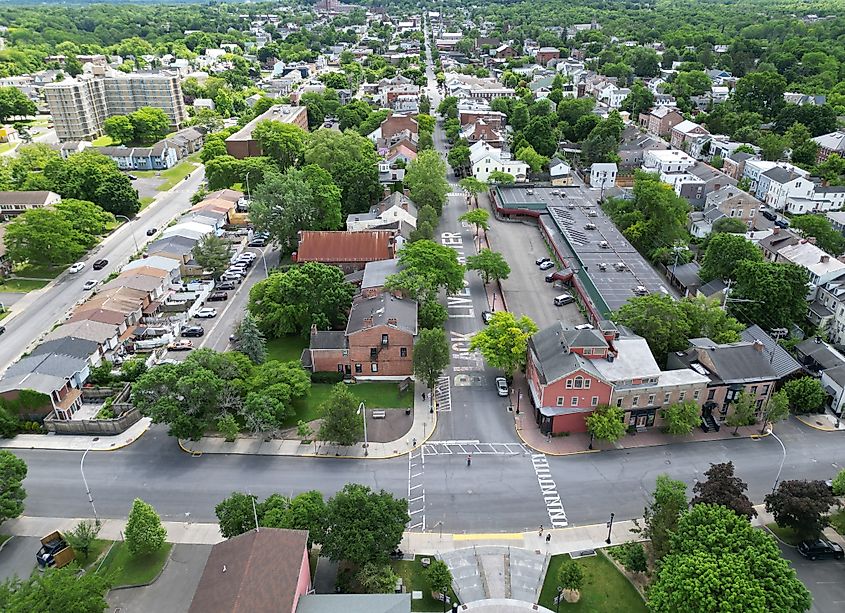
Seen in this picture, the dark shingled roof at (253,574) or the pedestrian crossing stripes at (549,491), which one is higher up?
the dark shingled roof at (253,574)

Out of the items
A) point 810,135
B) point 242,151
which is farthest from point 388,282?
point 810,135

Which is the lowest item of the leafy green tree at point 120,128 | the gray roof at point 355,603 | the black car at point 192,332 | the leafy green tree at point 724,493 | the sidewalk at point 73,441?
the sidewalk at point 73,441

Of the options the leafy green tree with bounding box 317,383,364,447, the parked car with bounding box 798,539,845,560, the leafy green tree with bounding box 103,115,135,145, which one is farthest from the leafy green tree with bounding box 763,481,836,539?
the leafy green tree with bounding box 103,115,135,145

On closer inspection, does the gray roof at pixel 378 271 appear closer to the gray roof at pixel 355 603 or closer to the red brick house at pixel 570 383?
the red brick house at pixel 570 383

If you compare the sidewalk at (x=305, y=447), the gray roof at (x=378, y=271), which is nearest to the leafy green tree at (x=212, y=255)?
the gray roof at (x=378, y=271)

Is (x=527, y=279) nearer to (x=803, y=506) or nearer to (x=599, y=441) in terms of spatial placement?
(x=599, y=441)

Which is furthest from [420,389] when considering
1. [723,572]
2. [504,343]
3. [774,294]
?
[774,294]

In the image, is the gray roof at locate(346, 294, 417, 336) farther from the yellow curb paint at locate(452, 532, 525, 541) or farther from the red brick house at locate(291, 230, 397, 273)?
the yellow curb paint at locate(452, 532, 525, 541)
